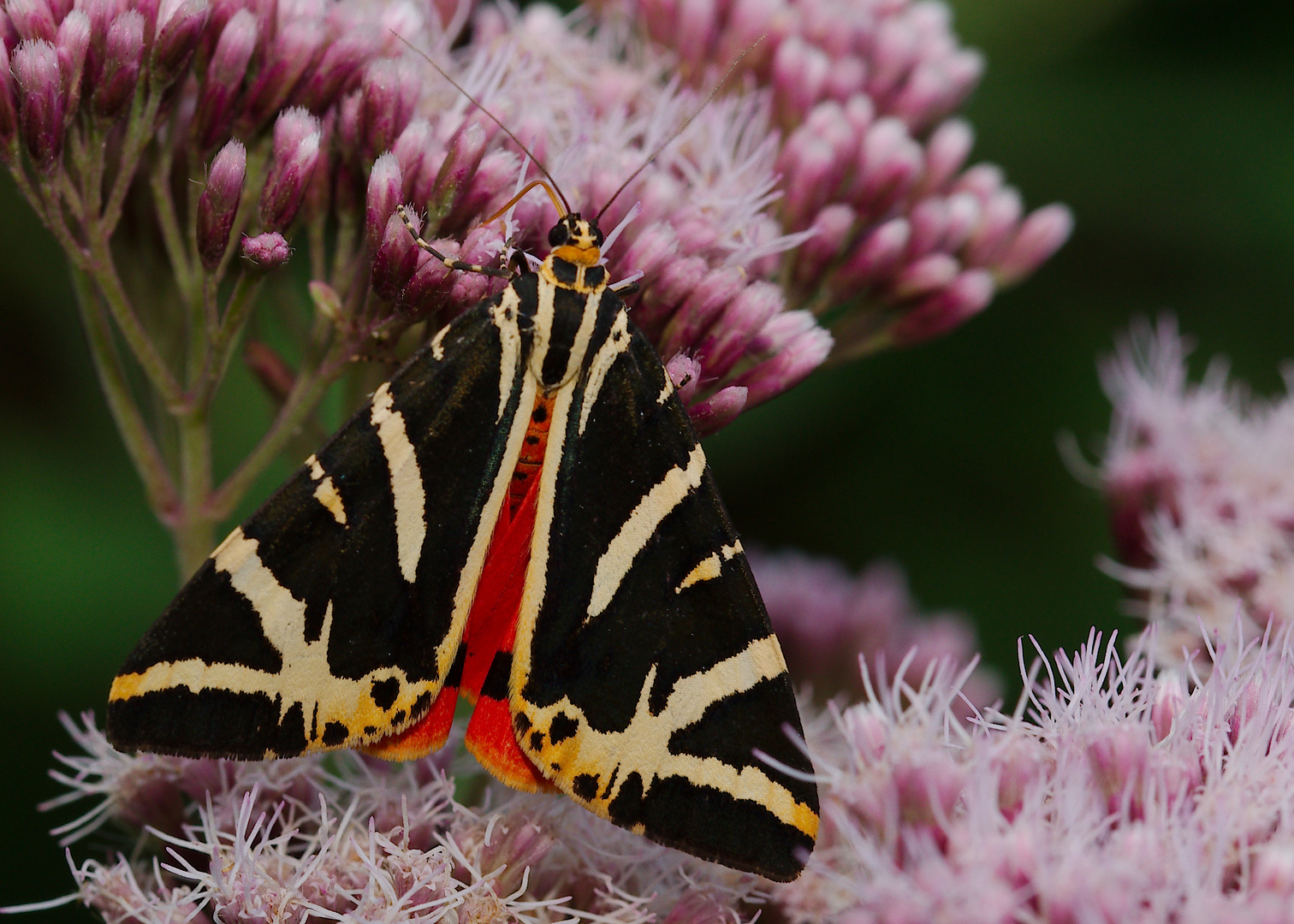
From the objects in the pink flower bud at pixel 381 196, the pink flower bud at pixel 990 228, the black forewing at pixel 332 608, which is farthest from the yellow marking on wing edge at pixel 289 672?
the pink flower bud at pixel 990 228

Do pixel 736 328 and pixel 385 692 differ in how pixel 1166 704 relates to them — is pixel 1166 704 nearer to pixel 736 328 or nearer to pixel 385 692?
pixel 736 328

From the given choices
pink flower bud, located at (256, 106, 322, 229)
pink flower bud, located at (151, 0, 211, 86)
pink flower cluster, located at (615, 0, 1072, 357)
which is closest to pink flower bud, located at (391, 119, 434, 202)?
pink flower bud, located at (256, 106, 322, 229)

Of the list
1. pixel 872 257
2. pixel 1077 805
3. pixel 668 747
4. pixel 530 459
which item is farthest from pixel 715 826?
pixel 872 257

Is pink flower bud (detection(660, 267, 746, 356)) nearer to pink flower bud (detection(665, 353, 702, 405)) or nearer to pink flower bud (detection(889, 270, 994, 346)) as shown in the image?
pink flower bud (detection(665, 353, 702, 405))

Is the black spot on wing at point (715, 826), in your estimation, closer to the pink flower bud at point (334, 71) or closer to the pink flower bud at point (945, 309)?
the pink flower bud at point (334, 71)

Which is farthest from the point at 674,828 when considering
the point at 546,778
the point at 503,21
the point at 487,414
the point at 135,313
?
the point at 503,21

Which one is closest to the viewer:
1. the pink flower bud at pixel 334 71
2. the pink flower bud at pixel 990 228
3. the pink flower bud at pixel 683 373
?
the pink flower bud at pixel 683 373

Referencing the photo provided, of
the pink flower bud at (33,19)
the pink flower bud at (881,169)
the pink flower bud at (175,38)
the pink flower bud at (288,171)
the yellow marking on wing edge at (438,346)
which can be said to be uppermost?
the pink flower bud at (881,169)

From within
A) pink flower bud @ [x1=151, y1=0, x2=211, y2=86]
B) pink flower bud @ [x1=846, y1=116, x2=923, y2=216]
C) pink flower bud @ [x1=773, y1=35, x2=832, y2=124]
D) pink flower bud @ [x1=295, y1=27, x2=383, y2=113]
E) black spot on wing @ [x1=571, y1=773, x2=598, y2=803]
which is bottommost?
black spot on wing @ [x1=571, y1=773, x2=598, y2=803]
